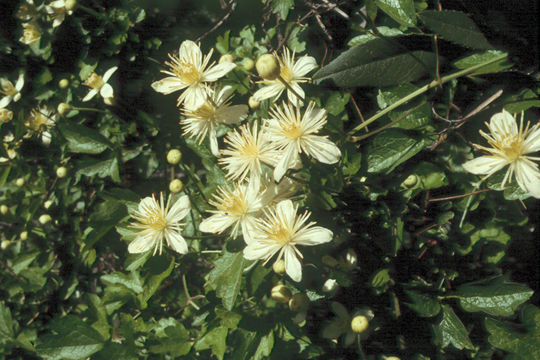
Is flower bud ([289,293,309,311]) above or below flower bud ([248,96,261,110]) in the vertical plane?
below

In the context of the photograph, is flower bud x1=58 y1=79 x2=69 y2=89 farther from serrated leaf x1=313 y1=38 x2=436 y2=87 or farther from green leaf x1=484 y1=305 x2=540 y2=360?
green leaf x1=484 y1=305 x2=540 y2=360

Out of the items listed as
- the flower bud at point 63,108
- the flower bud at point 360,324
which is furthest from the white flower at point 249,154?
the flower bud at point 63,108

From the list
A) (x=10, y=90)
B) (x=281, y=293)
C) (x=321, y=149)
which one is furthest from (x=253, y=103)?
(x=10, y=90)

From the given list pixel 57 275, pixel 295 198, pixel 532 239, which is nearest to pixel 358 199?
pixel 295 198

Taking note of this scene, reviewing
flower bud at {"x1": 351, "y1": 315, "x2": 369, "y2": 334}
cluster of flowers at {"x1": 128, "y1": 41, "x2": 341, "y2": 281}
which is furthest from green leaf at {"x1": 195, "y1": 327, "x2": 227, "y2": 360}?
flower bud at {"x1": 351, "y1": 315, "x2": 369, "y2": 334}

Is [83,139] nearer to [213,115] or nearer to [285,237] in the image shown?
[213,115]
